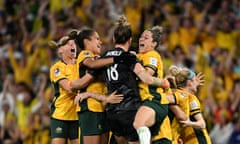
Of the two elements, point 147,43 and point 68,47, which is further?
point 68,47

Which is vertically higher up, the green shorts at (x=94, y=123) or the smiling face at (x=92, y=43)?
the smiling face at (x=92, y=43)

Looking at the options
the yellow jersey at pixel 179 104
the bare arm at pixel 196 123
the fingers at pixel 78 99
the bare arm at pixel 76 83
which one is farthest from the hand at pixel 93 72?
the bare arm at pixel 196 123

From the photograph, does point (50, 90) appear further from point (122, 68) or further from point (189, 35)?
point (122, 68)

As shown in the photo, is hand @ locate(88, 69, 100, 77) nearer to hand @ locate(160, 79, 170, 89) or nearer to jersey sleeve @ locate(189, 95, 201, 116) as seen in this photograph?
hand @ locate(160, 79, 170, 89)

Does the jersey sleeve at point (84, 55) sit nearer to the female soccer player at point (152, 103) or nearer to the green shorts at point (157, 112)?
the female soccer player at point (152, 103)

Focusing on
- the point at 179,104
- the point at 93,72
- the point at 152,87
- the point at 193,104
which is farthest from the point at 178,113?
the point at 93,72

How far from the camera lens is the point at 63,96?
39.9 ft

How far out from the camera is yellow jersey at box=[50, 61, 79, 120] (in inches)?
477

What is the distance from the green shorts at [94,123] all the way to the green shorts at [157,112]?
2.06 feet

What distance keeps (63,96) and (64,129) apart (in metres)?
0.43

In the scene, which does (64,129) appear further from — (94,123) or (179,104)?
(179,104)

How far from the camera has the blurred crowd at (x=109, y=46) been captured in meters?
17.2

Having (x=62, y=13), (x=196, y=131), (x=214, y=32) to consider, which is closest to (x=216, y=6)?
(x=214, y=32)

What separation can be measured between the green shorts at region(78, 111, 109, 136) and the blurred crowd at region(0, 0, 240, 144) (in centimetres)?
534
